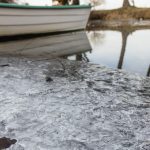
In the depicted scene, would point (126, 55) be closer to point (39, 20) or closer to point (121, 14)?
point (39, 20)

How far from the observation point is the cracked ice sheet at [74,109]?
4.17 m

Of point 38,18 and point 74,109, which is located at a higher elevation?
point 38,18

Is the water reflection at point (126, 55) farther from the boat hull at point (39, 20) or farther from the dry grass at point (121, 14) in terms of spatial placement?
the dry grass at point (121, 14)

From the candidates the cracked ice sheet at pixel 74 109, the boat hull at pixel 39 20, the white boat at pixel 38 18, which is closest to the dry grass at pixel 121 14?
the boat hull at pixel 39 20

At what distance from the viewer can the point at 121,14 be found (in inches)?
1193

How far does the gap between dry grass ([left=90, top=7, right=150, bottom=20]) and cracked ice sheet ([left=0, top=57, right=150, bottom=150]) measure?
2218 centimetres

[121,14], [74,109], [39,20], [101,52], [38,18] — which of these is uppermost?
[38,18]

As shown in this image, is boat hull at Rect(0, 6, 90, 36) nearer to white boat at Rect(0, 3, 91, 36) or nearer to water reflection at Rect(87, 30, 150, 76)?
white boat at Rect(0, 3, 91, 36)

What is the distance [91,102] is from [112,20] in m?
24.6

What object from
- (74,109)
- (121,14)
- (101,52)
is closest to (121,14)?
(121,14)

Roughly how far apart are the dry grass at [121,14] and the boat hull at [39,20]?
32.2 feet

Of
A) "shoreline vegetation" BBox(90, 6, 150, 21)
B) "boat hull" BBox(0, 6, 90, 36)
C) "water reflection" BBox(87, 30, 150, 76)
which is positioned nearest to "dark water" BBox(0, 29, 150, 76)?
"water reflection" BBox(87, 30, 150, 76)

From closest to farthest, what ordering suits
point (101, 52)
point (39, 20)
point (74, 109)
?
point (74, 109) → point (101, 52) → point (39, 20)

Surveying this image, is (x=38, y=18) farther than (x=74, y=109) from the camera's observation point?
Yes
